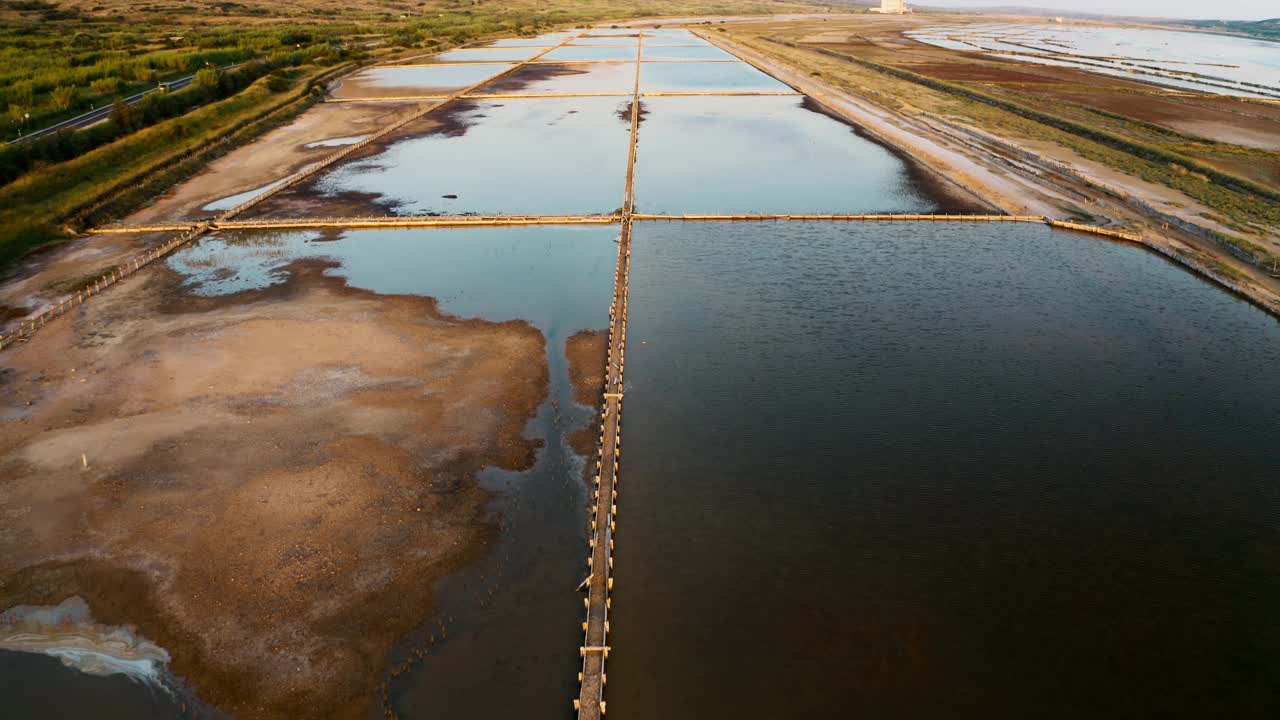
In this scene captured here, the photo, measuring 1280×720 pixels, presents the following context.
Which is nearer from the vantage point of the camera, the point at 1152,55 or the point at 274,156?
the point at 274,156

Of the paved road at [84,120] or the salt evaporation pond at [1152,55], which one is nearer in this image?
the paved road at [84,120]

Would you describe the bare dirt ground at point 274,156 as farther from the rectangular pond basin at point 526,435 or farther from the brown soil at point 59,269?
→ the rectangular pond basin at point 526,435

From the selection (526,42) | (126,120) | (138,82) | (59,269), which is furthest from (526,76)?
(59,269)

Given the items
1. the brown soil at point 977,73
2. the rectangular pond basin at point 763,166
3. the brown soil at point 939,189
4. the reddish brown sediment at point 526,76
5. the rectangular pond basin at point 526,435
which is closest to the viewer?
the rectangular pond basin at point 526,435

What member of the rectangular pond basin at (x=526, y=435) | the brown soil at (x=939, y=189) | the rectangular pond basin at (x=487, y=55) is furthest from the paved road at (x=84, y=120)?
the brown soil at (x=939, y=189)

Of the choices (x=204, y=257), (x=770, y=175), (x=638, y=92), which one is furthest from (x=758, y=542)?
(x=638, y=92)

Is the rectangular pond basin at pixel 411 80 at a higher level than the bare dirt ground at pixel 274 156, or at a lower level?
higher

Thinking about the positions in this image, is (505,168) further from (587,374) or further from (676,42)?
(676,42)
